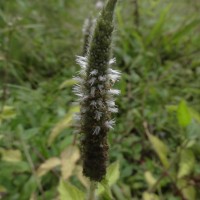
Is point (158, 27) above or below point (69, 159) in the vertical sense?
above

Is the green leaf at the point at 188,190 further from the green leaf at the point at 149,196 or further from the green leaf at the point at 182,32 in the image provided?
the green leaf at the point at 182,32

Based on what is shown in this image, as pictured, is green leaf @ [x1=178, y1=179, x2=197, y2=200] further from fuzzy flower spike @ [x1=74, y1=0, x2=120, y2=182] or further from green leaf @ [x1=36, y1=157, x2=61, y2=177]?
fuzzy flower spike @ [x1=74, y1=0, x2=120, y2=182]

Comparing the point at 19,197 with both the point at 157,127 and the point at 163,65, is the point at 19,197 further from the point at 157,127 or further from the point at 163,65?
the point at 163,65

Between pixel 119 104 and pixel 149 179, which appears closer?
pixel 149 179

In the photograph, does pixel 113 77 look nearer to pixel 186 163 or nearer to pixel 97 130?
pixel 97 130

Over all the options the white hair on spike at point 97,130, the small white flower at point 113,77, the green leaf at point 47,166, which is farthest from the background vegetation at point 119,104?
the small white flower at point 113,77

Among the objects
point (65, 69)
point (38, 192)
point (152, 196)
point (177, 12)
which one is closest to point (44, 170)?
point (38, 192)

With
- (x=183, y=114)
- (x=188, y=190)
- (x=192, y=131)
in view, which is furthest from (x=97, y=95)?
(x=188, y=190)
